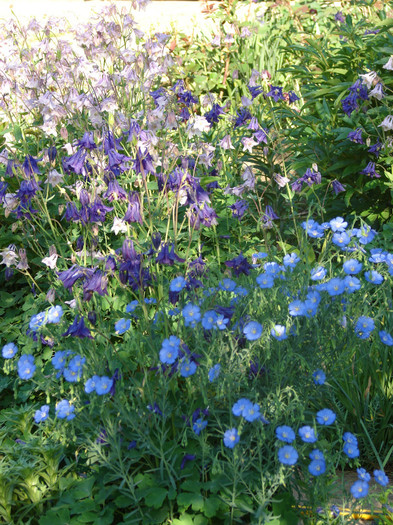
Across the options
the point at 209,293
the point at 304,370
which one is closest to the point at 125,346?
the point at 209,293

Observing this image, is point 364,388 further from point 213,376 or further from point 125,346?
point 125,346

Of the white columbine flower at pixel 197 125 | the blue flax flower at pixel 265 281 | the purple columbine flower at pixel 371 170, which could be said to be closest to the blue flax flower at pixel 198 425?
the blue flax flower at pixel 265 281

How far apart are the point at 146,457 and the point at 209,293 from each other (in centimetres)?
71

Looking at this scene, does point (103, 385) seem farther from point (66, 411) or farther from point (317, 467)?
point (317, 467)

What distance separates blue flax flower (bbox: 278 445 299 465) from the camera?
178 cm

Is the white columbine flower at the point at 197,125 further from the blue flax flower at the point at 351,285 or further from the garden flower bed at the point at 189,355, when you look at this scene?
the blue flax flower at the point at 351,285

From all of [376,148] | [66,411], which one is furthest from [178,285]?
[376,148]

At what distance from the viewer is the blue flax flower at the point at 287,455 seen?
70.0 inches

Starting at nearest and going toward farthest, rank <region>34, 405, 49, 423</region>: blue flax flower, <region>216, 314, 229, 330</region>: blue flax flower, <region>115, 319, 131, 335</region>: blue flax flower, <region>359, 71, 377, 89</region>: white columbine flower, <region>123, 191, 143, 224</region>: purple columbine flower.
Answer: <region>216, 314, 229, 330</region>: blue flax flower, <region>34, 405, 49, 423</region>: blue flax flower, <region>115, 319, 131, 335</region>: blue flax flower, <region>123, 191, 143, 224</region>: purple columbine flower, <region>359, 71, 377, 89</region>: white columbine flower

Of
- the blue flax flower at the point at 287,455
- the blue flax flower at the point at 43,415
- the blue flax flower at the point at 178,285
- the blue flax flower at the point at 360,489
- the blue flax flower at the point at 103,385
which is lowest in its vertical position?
the blue flax flower at the point at 360,489

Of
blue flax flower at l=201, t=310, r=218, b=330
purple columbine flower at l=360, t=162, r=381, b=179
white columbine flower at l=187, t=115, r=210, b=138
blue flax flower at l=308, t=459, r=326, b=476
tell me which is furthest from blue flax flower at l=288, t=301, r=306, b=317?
purple columbine flower at l=360, t=162, r=381, b=179

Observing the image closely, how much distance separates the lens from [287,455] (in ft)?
5.89

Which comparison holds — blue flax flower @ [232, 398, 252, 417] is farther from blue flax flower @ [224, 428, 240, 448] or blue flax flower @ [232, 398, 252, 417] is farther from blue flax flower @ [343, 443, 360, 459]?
blue flax flower @ [343, 443, 360, 459]

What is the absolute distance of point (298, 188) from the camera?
3312 mm
